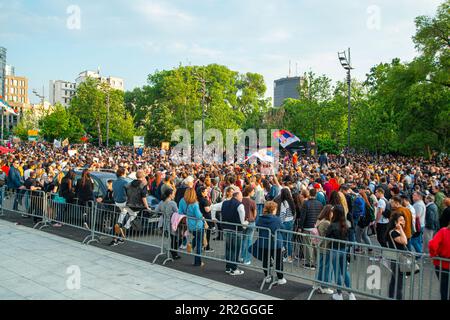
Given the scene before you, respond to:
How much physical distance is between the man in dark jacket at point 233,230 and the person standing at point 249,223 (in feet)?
0.37

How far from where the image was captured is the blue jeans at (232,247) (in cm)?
771

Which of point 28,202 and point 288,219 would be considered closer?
point 288,219

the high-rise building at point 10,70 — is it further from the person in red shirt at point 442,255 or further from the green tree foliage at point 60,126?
the person in red shirt at point 442,255

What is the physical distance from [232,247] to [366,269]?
2.66m

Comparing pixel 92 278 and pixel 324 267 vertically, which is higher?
pixel 324 267

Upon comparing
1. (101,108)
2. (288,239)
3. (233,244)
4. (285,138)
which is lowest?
(233,244)

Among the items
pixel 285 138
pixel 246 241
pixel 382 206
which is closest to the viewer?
pixel 246 241

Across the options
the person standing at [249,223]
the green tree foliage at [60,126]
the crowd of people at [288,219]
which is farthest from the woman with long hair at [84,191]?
the green tree foliage at [60,126]

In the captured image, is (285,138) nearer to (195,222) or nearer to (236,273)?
(195,222)

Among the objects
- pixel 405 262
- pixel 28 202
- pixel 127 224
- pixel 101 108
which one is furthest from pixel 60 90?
pixel 405 262

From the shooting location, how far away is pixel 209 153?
3447cm

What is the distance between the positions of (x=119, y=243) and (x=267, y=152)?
16647 mm

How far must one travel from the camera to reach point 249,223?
8555 millimetres

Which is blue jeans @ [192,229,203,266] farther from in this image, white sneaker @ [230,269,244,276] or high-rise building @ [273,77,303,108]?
high-rise building @ [273,77,303,108]
